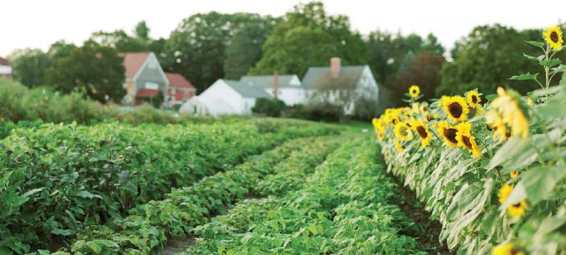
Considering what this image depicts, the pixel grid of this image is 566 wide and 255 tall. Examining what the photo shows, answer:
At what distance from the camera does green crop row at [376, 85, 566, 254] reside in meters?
1.82

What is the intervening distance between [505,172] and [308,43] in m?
62.2

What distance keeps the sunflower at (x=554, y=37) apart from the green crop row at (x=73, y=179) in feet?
12.4

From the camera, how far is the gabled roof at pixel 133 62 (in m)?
55.7

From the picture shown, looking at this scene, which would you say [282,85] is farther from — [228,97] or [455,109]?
[455,109]

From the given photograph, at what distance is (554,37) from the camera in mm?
4301

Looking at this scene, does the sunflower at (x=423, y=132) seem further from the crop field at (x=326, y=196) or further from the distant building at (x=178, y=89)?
the distant building at (x=178, y=89)

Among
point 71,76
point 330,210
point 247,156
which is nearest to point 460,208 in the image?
point 330,210

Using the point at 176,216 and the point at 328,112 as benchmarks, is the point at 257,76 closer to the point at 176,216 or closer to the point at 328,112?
the point at 328,112

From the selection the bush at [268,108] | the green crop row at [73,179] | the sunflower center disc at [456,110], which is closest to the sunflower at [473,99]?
the sunflower center disc at [456,110]

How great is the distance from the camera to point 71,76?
40219 mm

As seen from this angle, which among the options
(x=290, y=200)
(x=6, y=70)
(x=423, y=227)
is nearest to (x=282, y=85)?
(x=6, y=70)

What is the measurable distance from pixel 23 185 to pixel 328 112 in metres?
39.8

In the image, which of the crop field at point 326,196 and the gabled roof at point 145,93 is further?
the gabled roof at point 145,93

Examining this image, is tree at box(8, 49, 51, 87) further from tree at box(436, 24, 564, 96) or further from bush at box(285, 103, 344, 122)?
tree at box(436, 24, 564, 96)
